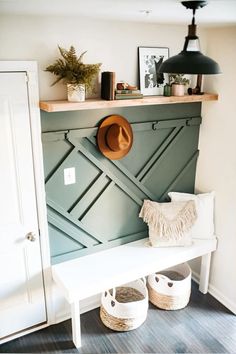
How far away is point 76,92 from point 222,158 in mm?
1452

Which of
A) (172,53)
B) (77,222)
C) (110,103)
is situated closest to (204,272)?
(77,222)

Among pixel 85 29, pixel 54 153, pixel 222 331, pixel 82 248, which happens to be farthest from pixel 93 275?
pixel 85 29

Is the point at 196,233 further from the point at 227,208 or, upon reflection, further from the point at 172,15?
the point at 172,15

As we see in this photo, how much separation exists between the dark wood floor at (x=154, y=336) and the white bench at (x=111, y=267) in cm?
17

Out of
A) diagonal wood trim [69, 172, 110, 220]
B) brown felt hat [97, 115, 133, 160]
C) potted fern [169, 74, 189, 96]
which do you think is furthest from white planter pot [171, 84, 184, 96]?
diagonal wood trim [69, 172, 110, 220]

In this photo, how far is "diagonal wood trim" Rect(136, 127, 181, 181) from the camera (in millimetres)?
2793

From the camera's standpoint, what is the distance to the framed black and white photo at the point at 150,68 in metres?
2.51

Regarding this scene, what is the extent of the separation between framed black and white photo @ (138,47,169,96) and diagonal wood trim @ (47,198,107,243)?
3.74 ft

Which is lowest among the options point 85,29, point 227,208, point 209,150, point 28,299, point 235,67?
point 28,299

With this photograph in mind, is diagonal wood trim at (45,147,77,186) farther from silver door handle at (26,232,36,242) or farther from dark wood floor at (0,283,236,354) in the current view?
dark wood floor at (0,283,236,354)

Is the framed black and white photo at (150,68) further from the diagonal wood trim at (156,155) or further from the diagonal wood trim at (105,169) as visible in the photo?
the diagonal wood trim at (105,169)

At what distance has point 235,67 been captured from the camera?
8.32 ft

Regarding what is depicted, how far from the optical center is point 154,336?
2633 mm

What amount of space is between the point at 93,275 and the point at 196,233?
107cm
